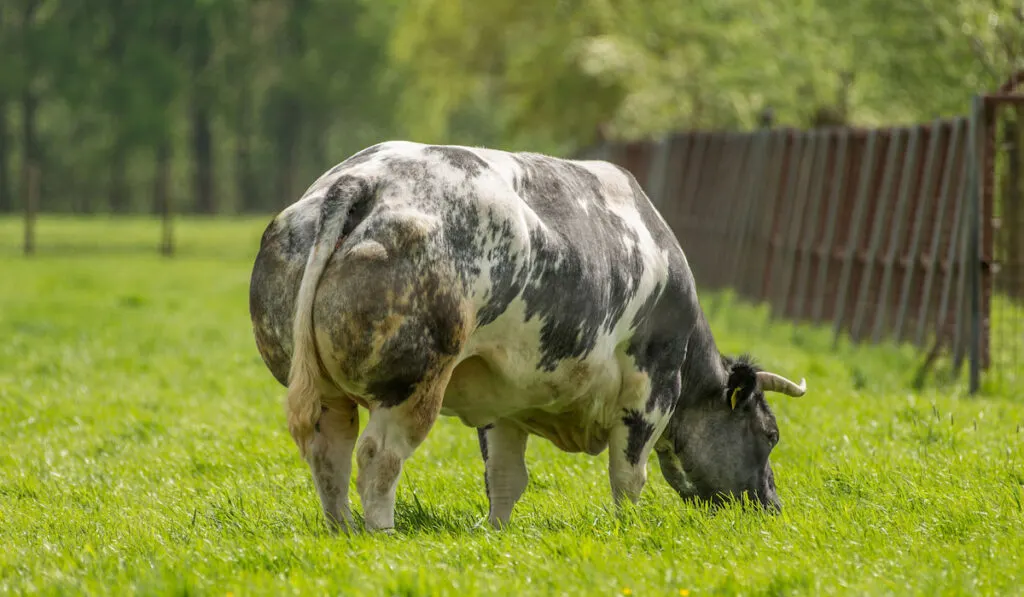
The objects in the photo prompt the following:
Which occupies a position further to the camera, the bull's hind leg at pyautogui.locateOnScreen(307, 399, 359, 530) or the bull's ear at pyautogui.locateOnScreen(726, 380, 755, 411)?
the bull's ear at pyautogui.locateOnScreen(726, 380, 755, 411)

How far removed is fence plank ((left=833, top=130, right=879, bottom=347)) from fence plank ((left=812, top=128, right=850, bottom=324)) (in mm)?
557

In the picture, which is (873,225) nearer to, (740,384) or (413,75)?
(740,384)

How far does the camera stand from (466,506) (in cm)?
654

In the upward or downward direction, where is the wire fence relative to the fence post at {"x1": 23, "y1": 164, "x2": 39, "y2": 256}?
upward

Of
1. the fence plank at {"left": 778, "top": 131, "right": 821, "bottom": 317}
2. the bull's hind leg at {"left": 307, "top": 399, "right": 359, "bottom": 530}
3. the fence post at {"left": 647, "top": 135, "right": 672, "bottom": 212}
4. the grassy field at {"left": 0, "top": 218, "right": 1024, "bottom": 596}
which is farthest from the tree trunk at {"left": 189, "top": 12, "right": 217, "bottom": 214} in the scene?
the bull's hind leg at {"left": 307, "top": 399, "right": 359, "bottom": 530}

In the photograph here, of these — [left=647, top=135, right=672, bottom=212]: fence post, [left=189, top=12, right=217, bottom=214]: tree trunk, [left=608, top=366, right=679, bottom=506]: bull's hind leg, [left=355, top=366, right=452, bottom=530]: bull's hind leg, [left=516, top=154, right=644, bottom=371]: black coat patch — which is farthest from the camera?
[left=189, top=12, right=217, bottom=214]: tree trunk

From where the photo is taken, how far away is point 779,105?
81.3 feet

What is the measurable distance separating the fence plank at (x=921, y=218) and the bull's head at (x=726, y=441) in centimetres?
557

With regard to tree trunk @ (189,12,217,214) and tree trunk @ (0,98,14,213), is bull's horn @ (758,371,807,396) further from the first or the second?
tree trunk @ (0,98,14,213)

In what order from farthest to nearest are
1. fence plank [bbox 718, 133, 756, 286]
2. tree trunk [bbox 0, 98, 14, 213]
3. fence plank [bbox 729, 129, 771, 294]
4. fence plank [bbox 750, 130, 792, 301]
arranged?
tree trunk [bbox 0, 98, 14, 213] < fence plank [bbox 718, 133, 756, 286] < fence plank [bbox 729, 129, 771, 294] < fence plank [bbox 750, 130, 792, 301]

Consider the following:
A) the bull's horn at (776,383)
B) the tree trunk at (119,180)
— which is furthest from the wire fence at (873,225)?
the tree trunk at (119,180)

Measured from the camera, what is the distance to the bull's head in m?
6.70

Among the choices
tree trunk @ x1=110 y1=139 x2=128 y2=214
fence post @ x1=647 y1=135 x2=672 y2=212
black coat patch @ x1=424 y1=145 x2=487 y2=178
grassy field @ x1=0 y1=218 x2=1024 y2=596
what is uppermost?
black coat patch @ x1=424 y1=145 x2=487 y2=178

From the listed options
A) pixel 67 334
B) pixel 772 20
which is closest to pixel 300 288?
pixel 67 334
